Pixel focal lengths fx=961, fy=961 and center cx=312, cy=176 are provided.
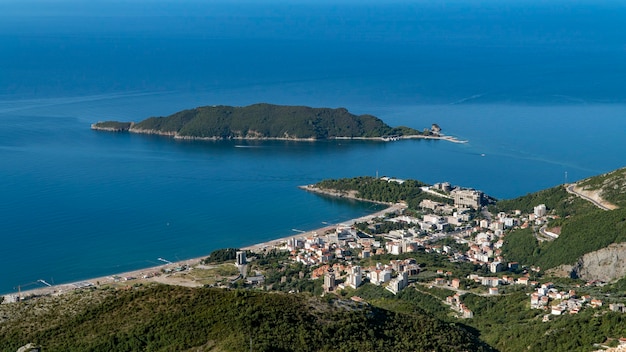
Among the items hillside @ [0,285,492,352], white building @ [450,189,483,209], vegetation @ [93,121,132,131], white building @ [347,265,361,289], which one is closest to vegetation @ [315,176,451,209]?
white building @ [450,189,483,209]

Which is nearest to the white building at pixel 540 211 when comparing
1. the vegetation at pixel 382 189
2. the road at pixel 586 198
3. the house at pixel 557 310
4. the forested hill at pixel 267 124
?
the road at pixel 586 198

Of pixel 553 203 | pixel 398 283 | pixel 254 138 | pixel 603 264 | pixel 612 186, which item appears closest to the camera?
pixel 398 283

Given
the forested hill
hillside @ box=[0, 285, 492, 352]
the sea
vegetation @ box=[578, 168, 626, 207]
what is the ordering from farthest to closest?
the forested hill → the sea → vegetation @ box=[578, 168, 626, 207] → hillside @ box=[0, 285, 492, 352]

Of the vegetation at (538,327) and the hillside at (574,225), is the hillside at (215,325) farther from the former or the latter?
the hillside at (574,225)

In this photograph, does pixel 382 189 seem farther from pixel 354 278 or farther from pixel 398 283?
pixel 398 283

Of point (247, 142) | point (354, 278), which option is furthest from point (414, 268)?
point (247, 142)

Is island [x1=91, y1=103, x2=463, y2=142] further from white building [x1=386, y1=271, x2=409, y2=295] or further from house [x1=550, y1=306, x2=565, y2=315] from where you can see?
house [x1=550, y1=306, x2=565, y2=315]

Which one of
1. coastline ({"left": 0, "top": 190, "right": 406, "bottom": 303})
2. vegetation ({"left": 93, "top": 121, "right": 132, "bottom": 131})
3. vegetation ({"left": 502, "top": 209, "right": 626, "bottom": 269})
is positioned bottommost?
coastline ({"left": 0, "top": 190, "right": 406, "bottom": 303})
